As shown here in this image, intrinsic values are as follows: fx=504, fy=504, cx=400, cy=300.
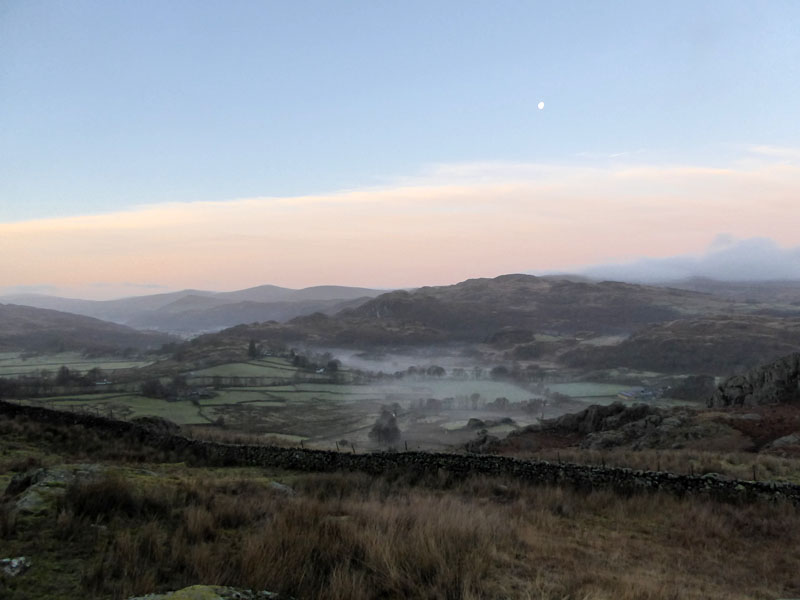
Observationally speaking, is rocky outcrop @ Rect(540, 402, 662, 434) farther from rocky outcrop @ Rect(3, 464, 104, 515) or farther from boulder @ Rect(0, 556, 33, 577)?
boulder @ Rect(0, 556, 33, 577)

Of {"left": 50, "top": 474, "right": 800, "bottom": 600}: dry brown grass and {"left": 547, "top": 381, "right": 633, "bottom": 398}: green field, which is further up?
{"left": 50, "top": 474, "right": 800, "bottom": 600}: dry brown grass

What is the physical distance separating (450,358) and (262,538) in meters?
139

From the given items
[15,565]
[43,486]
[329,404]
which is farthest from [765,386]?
[329,404]

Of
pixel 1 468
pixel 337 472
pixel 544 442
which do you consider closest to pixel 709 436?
pixel 544 442

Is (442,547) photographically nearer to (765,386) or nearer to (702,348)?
(765,386)

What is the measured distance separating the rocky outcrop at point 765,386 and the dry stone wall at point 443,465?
66.9 feet

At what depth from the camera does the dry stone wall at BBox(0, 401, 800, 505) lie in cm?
1431

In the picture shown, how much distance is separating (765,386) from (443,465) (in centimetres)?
2563

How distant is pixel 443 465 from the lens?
17.6 meters

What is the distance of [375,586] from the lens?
20.5 ft

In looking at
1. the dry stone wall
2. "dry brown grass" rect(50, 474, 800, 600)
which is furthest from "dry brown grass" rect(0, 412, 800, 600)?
the dry stone wall

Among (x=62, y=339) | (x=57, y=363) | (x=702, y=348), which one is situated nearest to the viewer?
(x=57, y=363)

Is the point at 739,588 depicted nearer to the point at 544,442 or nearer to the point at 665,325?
the point at 544,442

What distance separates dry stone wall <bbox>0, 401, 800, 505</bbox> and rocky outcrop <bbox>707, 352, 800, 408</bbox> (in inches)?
803
